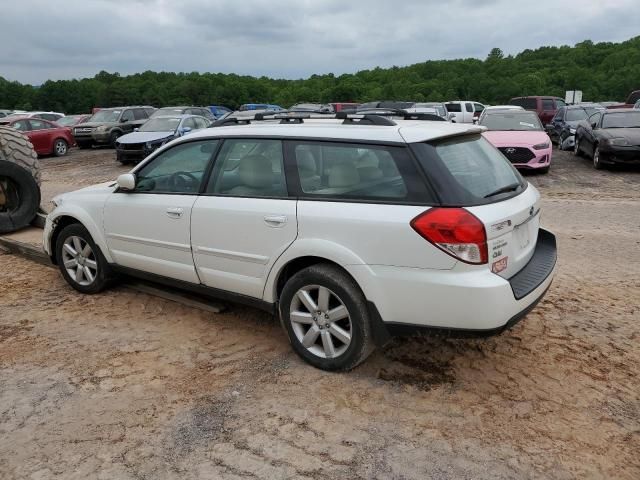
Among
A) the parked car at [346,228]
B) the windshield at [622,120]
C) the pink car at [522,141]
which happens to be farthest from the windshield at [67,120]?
the parked car at [346,228]

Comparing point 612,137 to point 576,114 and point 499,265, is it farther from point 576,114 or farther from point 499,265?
point 499,265

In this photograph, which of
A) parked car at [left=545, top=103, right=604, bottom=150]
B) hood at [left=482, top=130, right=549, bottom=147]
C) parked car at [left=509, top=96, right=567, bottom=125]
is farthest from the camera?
parked car at [left=509, top=96, right=567, bottom=125]

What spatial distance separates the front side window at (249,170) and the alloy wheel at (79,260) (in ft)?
5.56

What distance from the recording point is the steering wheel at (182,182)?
4297mm

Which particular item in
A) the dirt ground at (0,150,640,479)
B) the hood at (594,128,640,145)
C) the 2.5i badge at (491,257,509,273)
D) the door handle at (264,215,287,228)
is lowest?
the dirt ground at (0,150,640,479)

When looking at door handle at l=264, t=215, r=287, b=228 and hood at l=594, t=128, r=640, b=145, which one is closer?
door handle at l=264, t=215, r=287, b=228

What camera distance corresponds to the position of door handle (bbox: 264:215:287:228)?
12.0 feet

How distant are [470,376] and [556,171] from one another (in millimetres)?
11164

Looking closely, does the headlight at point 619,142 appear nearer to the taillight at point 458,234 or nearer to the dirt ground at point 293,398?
the dirt ground at point 293,398

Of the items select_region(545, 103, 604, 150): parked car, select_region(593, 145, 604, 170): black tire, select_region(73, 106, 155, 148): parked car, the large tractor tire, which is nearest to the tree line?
select_region(545, 103, 604, 150): parked car

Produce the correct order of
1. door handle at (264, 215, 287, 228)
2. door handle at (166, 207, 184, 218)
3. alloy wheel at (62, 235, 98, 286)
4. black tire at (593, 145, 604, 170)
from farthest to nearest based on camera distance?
black tire at (593, 145, 604, 170), alloy wheel at (62, 235, 98, 286), door handle at (166, 207, 184, 218), door handle at (264, 215, 287, 228)

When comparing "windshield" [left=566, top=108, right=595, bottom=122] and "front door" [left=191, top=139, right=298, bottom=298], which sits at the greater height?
"front door" [left=191, top=139, right=298, bottom=298]

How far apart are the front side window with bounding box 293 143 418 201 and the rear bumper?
47cm

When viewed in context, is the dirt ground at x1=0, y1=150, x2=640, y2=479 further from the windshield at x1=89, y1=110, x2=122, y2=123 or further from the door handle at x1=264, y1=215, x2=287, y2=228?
the windshield at x1=89, y1=110, x2=122, y2=123
